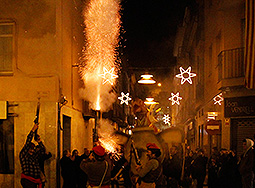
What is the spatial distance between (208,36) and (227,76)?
6.42m

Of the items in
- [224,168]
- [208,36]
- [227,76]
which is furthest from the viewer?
[208,36]

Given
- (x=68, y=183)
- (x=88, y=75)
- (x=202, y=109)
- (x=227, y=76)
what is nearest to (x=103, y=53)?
(x=88, y=75)

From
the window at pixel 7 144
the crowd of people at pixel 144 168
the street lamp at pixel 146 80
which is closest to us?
the crowd of people at pixel 144 168

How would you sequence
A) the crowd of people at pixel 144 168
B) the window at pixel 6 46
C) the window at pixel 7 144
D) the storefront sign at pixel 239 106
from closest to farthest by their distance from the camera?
1. the crowd of people at pixel 144 168
2. the window at pixel 7 144
3. the window at pixel 6 46
4. the storefront sign at pixel 239 106

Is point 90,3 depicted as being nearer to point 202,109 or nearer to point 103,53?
point 103,53

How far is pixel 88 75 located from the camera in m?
20.4

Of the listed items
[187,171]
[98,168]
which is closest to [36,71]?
[187,171]

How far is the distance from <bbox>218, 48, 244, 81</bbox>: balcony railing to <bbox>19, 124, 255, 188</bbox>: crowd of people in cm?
383

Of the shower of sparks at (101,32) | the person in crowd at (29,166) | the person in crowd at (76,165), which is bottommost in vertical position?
the person in crowd at (76,165)

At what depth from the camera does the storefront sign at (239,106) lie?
19.0 meters

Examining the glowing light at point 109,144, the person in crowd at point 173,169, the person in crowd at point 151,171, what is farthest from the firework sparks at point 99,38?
the person in crowd at point 151,171

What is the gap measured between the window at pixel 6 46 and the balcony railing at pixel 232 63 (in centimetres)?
861

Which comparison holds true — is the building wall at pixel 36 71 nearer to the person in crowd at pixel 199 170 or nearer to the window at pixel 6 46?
the window at pixel 6 46

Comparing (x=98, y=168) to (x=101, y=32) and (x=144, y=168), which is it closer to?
(x=144, y=168)
